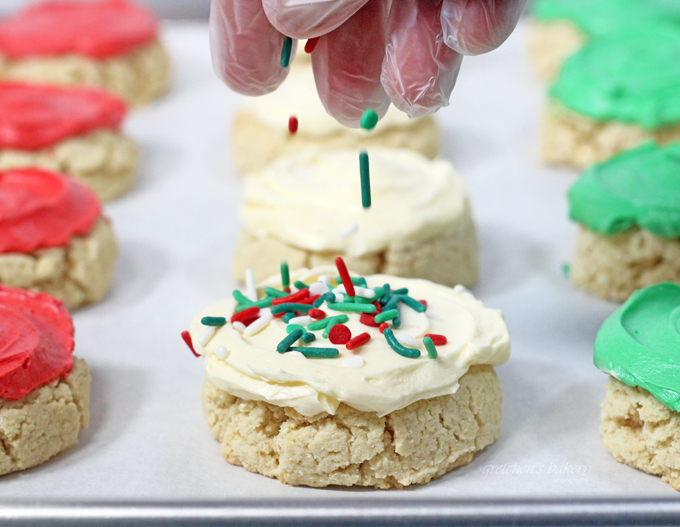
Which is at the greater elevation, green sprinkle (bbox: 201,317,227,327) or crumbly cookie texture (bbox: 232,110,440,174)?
green sprinkle (bbox: 201,317,227,327)

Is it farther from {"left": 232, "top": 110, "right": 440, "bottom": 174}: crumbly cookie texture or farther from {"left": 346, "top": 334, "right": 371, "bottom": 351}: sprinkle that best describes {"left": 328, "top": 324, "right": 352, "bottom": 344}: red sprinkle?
{"left": 232, "top": 110, "right": 440, "bottom": 174}: crumbly cookie texture

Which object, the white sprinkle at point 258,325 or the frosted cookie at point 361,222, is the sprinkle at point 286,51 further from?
the frosted cookie at point 361,222

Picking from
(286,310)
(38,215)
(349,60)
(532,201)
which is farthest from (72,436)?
(532,201)

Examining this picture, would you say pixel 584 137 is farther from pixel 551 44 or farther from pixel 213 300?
pixel 213 300

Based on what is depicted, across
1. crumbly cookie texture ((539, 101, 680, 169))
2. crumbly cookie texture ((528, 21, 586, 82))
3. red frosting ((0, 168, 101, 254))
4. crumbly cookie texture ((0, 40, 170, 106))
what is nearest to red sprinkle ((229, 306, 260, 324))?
red frosting ((0, 168, 101, 254))

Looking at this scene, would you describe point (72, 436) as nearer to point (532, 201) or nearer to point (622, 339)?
point (622, 339)

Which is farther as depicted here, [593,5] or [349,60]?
[593,5]

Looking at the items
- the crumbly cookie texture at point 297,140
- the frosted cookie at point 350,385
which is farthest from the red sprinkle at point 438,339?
the crumbly cookie texture at point 297,140
